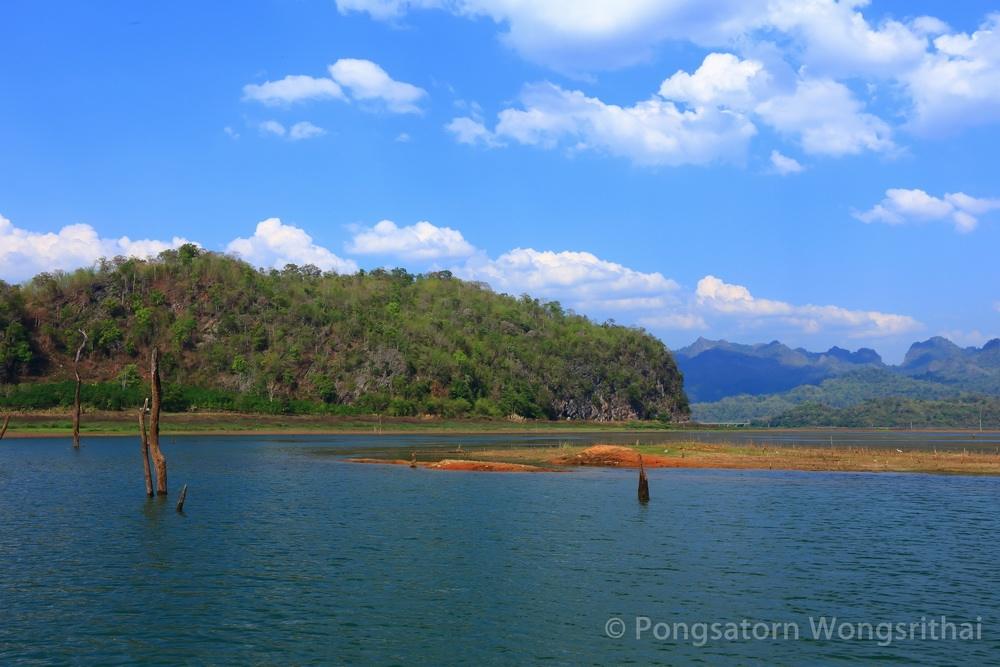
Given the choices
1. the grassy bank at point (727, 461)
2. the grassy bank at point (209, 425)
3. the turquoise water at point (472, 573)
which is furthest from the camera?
the grassy bank at point (209, 425)

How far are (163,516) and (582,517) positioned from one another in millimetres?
24198

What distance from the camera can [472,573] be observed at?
A: 3119cm

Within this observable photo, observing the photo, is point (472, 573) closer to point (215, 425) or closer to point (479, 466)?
point (479, 466)

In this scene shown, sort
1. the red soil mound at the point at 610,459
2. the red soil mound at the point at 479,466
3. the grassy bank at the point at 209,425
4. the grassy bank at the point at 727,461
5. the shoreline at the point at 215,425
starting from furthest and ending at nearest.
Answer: the grassy bank at the point at 209,425
the shoreline at the point at 215,425
the red soil mound at the point at 610,459
the grassy bank at the point at 727,461
the red soil mound at the point at 479,466

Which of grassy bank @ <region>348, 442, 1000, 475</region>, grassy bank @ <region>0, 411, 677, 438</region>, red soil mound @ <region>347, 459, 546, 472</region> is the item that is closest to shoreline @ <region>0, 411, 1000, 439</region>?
grassy bank @ <region>0, 411, 677, 438</region>

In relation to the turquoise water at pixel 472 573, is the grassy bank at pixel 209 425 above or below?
below

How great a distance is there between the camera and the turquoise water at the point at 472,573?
877 inches

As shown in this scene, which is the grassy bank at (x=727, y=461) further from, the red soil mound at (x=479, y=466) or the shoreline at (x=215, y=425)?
the shoreline at (x=215, y=425)

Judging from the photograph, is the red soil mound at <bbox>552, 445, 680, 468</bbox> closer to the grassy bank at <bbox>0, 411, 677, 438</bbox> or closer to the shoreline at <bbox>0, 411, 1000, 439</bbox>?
the shoreline at <bbox>0, 411, 1000, 439</bbox>

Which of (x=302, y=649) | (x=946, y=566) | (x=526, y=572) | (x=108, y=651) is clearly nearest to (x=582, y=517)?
(x=526, y=572)

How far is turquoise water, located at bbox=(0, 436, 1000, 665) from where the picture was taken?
73.1 feet

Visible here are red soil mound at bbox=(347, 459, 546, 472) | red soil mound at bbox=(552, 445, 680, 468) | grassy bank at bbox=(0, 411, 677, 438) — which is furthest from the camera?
grassy bank at bbox=(0, 411, 677, 438)

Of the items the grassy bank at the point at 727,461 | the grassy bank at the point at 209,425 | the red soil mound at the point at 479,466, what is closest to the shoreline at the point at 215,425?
the grassy bank at the point at 209,425

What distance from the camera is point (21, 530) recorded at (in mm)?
38875
